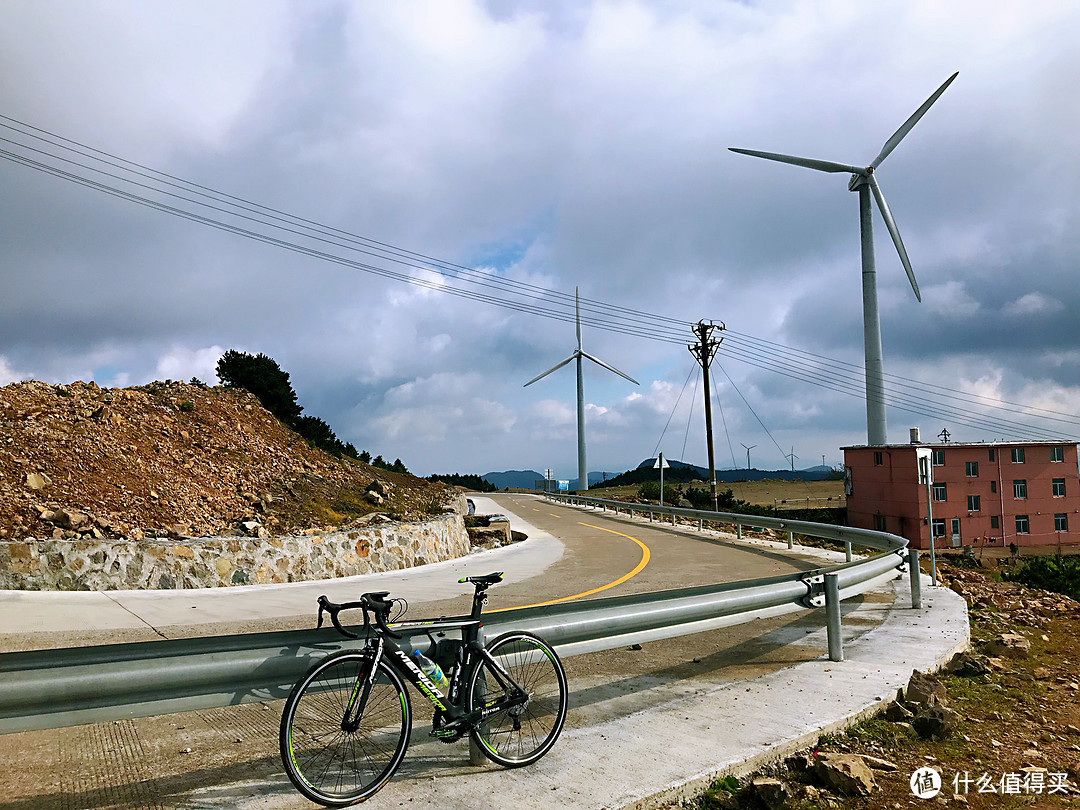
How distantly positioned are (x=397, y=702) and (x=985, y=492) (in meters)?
59.0

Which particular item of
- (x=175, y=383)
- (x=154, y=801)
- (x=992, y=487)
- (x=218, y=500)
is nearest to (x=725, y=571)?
(x=218, y=500)

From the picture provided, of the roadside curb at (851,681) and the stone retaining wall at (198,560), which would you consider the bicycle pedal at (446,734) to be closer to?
the roadside curb at (851,681)

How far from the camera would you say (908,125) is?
51.7 m

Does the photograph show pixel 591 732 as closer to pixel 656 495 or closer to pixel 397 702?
pixel 397 702

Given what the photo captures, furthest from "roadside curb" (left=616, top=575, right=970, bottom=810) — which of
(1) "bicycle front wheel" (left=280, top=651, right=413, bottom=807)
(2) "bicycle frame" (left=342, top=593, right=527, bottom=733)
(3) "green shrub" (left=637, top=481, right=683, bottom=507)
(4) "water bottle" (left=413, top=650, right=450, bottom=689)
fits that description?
(3) "green shrub" (left=637, top=481, right=683, bottom=507)

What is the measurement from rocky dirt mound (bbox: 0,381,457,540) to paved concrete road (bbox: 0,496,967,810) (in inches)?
185

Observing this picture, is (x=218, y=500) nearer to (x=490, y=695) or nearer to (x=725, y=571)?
(x=725, y=571)

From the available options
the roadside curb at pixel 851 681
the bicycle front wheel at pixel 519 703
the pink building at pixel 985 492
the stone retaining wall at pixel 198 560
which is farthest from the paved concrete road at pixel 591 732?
the pink building at pixel 985 492

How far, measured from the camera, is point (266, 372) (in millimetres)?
31156

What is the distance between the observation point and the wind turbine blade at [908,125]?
49.2m

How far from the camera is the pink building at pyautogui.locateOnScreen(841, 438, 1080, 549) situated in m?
52.4

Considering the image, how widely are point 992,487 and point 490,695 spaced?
5886cm

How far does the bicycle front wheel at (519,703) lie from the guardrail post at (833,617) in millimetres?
3453

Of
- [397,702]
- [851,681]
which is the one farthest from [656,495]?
[397,702]
